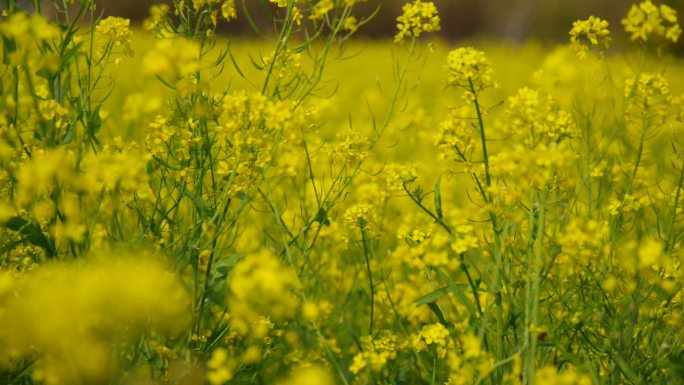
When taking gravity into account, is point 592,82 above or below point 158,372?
above

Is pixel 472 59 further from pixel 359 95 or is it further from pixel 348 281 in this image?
pixel 359 95

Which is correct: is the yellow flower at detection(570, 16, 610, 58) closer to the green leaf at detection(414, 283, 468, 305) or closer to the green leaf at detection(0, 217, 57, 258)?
the green leaf at detection(414, 283, 468, 305)

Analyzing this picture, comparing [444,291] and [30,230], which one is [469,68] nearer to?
[444,291]

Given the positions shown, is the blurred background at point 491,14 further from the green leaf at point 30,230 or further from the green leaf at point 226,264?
the green leaf at point 30,230

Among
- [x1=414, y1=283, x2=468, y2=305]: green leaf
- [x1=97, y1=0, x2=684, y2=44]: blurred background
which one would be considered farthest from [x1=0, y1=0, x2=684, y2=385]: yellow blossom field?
[x1=97, y1=0, x2=684, y2=44]: blurred background

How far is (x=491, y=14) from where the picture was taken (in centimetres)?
2138

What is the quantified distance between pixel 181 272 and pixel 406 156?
4049mm

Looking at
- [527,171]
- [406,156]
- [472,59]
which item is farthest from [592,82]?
[406,156]

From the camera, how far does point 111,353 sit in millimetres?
1624

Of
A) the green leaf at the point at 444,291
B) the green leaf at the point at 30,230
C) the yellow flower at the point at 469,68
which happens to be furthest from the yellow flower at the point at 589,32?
the green leaf at the point at 30,230

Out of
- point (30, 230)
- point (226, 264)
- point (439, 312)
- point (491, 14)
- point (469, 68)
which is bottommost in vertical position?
point (491, 14)

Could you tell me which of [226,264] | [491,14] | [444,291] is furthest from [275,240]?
[491,14]

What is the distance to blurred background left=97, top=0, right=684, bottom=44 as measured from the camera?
16.7 metres

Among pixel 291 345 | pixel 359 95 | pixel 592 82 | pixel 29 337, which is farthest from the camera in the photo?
pixel 359 95
